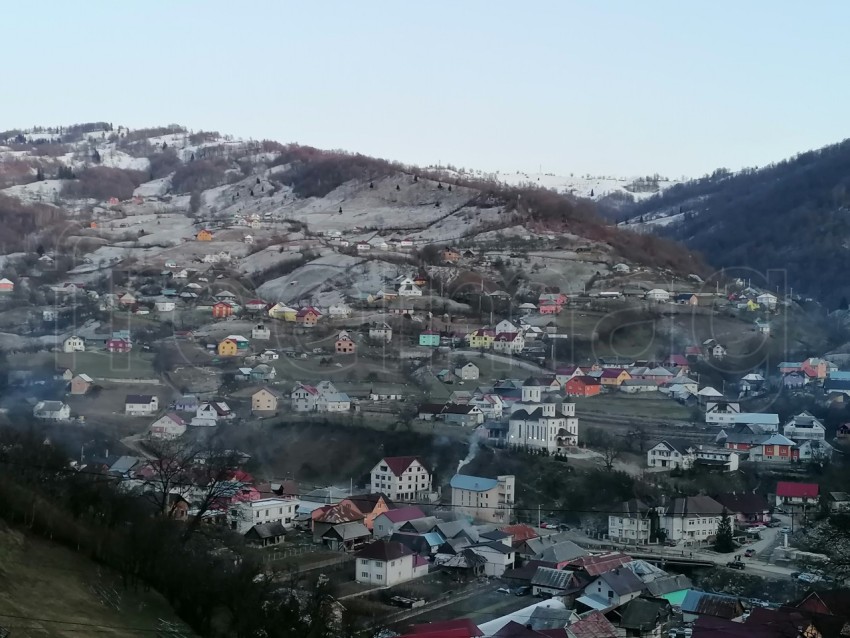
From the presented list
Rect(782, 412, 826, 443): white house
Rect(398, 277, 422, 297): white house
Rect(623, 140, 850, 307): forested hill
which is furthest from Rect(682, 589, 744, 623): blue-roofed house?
Rect(623, 140, 850, 307): forested hill

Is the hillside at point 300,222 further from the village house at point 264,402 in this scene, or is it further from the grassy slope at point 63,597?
the grassy slope at point 63,597

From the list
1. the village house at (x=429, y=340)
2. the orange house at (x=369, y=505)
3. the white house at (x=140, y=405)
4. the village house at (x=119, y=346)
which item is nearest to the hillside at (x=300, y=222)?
the village house at (x=429, y=340)

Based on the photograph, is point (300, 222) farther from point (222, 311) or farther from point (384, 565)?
point (384, 565)

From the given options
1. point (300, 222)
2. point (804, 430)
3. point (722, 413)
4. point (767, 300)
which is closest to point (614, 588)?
point (804, 430)

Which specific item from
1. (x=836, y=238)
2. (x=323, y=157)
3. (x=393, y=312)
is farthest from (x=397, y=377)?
(x=323, y=157)

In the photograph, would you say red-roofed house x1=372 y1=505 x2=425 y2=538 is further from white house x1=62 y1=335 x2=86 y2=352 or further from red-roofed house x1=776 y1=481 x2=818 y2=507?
white house x1=62 y1=335 x2=86 y2=352
